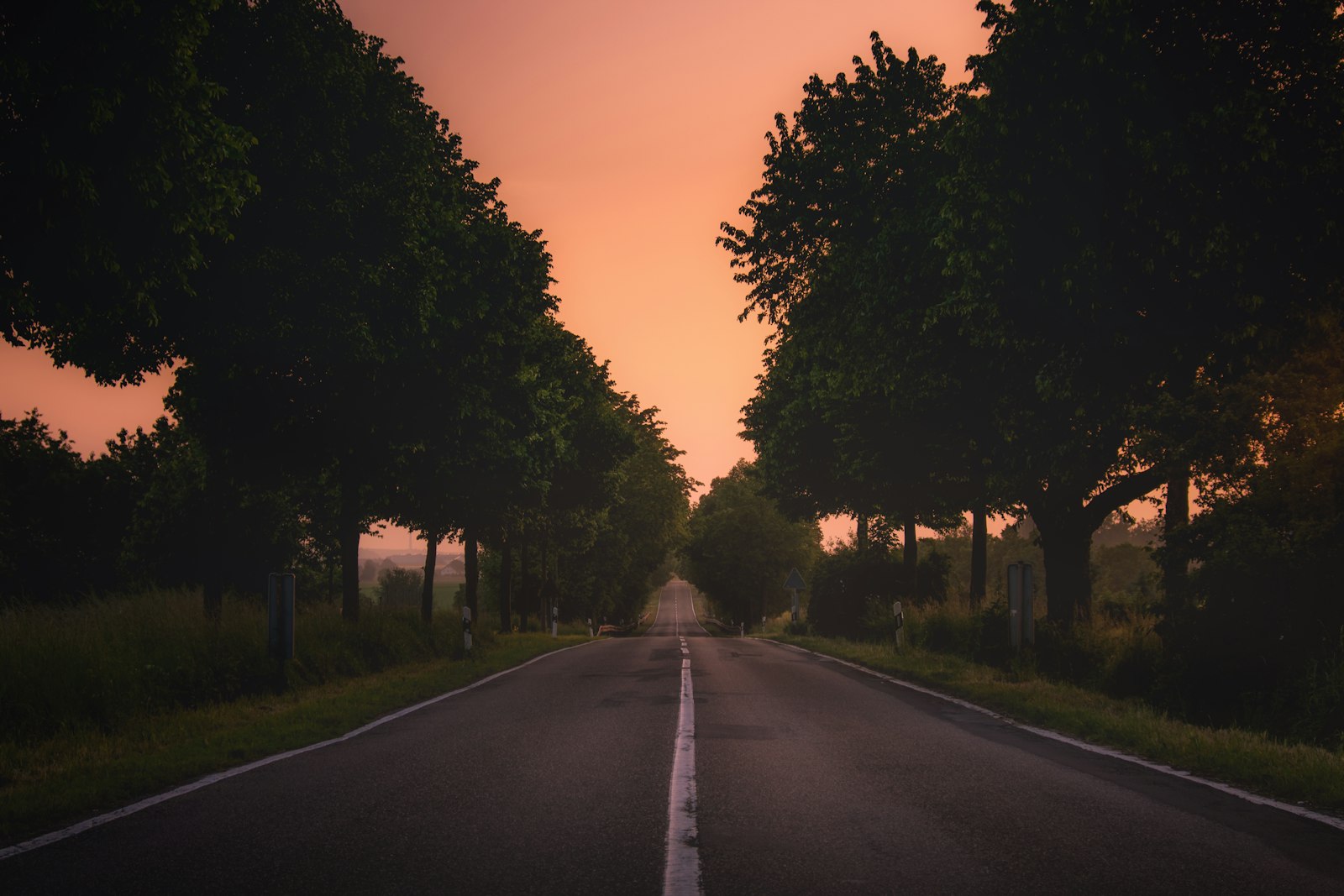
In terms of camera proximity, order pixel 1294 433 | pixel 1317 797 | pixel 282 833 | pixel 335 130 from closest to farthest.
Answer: pixel 282 833 → pixel 1317 797 → pixel 1294 433 → pixel 335 130

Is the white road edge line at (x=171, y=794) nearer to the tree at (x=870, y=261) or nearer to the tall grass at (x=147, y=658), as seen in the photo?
the tall grass at (x=147, y=658)

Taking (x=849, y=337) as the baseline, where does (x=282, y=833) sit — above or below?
below

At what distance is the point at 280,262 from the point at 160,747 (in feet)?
23.3

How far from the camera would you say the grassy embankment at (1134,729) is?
675 centimetres

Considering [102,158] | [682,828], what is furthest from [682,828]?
[102,158]

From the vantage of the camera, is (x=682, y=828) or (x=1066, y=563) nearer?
(x=682, y=828)

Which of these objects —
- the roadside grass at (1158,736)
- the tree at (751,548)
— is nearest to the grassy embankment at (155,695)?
the roadside grass at (1158,736)

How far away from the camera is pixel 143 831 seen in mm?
5270

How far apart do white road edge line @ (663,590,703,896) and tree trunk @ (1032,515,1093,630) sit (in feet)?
42.9

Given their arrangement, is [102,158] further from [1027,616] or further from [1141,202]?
[1027,616]

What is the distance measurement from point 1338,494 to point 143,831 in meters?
13.3

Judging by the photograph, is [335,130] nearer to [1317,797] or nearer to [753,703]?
[753,703]

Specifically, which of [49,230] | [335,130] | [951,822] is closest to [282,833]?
[951,822]

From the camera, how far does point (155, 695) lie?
10930mm
